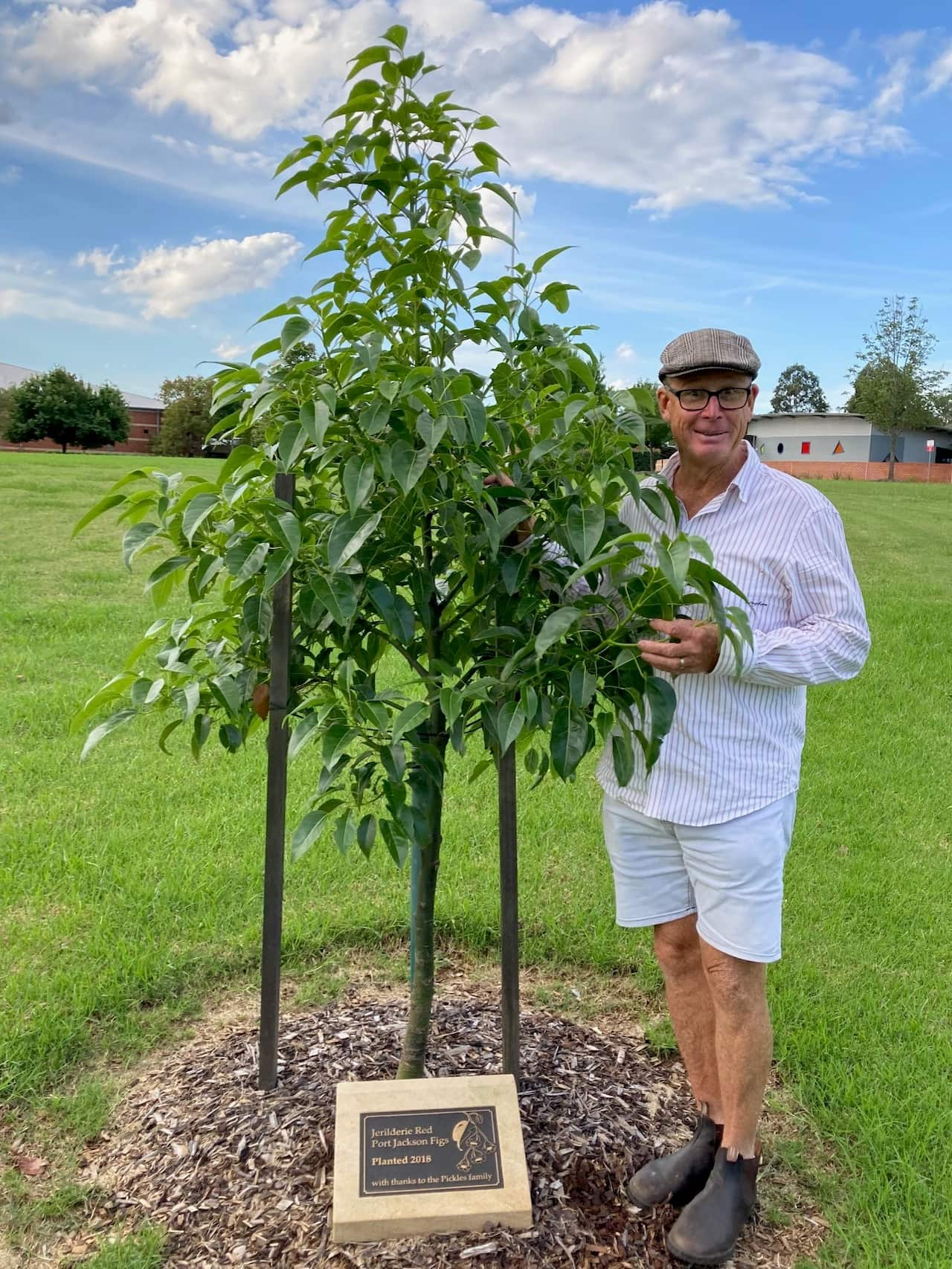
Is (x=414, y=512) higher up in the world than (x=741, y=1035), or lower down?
higher up

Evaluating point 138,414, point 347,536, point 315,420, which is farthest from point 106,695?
point 138,414

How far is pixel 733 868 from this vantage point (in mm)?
2367

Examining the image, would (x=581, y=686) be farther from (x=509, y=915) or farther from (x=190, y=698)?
(x=509, y=915)

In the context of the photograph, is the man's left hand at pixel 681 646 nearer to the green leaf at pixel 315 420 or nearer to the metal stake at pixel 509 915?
the metal stake at pixel 509 915

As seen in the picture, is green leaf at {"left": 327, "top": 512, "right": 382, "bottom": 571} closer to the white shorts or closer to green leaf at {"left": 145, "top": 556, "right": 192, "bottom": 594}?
green leaf at {"left": 145, "top": 556, "right": 192, "bottom": 594}

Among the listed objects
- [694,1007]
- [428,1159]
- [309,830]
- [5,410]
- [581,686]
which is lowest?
[428,1159]

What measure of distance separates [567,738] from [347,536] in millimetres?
589

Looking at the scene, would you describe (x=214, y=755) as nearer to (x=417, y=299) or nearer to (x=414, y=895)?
(x=414, y=895)

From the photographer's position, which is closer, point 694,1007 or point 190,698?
point 190,698

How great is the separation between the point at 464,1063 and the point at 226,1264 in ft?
2.92

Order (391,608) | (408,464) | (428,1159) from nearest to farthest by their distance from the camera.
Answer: (408,464) → (391,608) → (428,1159)

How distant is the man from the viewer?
2301 millimetres

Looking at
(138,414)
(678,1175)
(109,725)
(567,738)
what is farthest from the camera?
(138,414)

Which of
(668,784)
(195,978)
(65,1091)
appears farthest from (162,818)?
(668,784)
